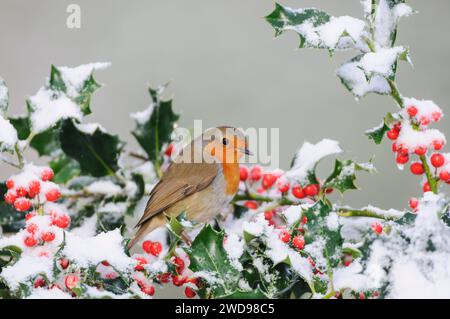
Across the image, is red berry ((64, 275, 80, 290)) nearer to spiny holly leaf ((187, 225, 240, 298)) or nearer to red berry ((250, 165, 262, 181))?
spiny holly leaf ((187, 225, 240, 298))

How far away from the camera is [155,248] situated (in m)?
1.55

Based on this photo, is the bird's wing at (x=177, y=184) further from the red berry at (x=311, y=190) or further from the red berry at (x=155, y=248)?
the red berry at (x=311, y=190)

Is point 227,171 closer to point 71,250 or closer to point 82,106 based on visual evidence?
point 82,106

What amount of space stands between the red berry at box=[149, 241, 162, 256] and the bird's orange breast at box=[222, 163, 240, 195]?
492 millimetres

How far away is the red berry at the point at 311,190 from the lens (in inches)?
60.2

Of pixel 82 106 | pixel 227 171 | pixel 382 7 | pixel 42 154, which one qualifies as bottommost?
pixel 227 171

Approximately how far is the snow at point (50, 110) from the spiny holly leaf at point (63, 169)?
250 millimetres

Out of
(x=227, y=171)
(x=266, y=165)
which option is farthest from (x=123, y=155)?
(x=227, y=171)

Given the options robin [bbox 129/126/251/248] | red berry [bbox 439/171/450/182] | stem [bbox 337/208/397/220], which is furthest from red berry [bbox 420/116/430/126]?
robin [bbox 129/126/251/248]

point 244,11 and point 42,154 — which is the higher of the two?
point 244,11

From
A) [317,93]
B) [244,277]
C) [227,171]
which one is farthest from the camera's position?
[317,93]
